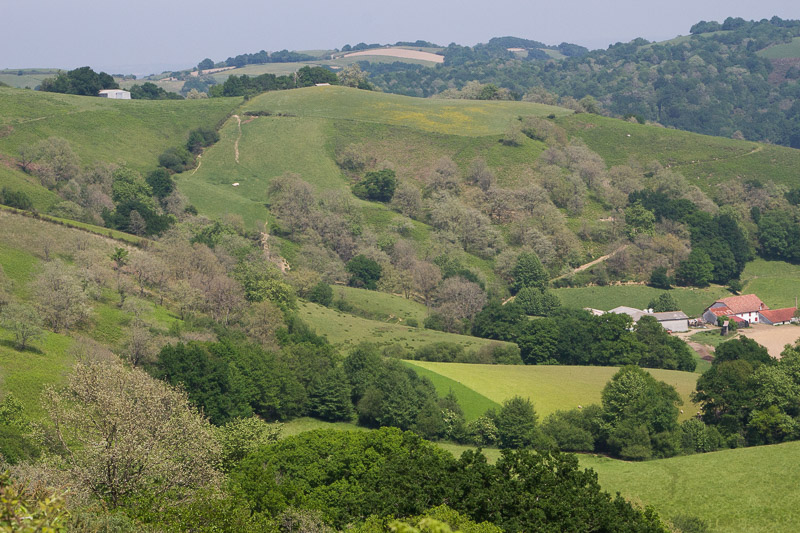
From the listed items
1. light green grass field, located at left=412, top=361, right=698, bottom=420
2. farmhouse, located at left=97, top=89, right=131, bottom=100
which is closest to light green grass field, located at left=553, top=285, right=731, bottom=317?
light green grass field, located at left=412, top=361, right=698, bottom=420

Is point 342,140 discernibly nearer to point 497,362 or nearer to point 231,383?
point 497,362

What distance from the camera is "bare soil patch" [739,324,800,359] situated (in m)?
77.2

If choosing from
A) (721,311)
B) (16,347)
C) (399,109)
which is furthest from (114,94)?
(721,311)

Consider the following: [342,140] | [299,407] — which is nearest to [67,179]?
[342,140]

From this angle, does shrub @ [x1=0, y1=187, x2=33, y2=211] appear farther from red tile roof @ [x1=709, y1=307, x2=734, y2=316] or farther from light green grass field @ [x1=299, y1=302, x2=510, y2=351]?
red tile roof @ [x1=709, y1=307, x2=734, y2=316]

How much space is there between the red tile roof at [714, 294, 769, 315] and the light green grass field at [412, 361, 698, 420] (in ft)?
96.7

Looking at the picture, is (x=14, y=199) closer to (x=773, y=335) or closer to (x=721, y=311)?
(x=721, y=311)

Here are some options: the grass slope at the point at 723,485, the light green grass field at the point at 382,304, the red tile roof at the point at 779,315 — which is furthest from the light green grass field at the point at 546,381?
the red tile roof at the point at 779,315

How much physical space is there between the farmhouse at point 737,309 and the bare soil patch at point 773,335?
2.37 m

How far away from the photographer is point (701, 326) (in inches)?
3556

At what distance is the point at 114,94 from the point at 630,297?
9688 cm

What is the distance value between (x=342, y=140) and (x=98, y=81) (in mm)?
47904

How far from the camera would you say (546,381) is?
61.7 m

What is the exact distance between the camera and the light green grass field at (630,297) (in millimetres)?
94625
